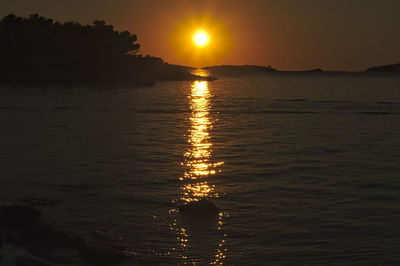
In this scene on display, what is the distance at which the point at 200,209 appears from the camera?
1700 cm

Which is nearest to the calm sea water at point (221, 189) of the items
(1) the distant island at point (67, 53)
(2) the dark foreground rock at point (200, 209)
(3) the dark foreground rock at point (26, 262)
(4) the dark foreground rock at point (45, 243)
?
(2) the dark foreground rock at point (200, 209)

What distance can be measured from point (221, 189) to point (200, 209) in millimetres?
3972

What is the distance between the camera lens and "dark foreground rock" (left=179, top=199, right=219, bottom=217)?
16.9 metres

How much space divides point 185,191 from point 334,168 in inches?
327

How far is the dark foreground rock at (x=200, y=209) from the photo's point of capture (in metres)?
16.9

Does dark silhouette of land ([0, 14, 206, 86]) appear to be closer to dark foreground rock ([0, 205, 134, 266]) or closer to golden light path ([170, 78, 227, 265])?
golden light path ([170, 78, 227, 265])

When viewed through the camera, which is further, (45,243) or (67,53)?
(67,53)

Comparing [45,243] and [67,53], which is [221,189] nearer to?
[45,243]

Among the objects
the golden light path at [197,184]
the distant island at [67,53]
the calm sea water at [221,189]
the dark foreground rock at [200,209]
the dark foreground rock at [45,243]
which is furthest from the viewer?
the distant island at [67,53]

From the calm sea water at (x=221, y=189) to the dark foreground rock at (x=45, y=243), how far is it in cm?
68

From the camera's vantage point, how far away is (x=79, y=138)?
3722cm

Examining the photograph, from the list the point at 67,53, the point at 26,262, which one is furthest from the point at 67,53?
the point at 26,262

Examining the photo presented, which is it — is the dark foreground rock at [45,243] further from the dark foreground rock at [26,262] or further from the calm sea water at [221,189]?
the calm sea water at [221,189]

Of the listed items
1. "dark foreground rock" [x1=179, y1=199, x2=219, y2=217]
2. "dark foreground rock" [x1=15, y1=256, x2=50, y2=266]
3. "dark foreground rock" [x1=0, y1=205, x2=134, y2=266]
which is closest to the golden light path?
"dark foreground rock" [x1=179, y1=199, x2=219, y2=217]
